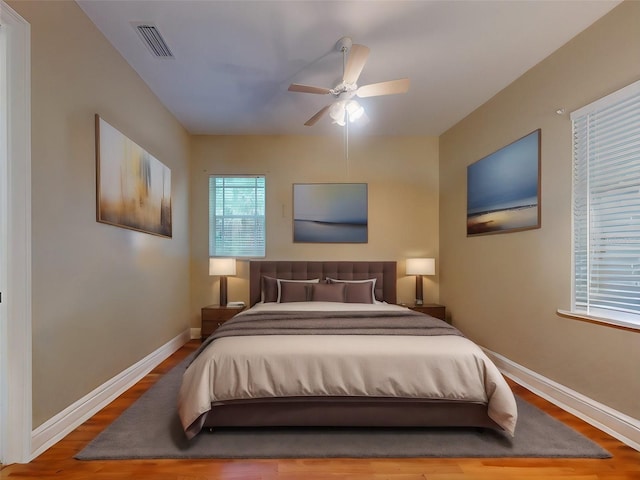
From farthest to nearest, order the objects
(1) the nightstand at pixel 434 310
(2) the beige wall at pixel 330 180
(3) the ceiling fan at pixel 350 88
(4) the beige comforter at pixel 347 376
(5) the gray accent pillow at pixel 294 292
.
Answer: (2) the beige wall at pixel 330 180 → (1) the nightstand at pixel 434 310 → (5) the gray accent pillow at pixel 294 292 → (3) the ceiling fan at pixel 350 88 → (4) the beige comforter at pixel 347 376

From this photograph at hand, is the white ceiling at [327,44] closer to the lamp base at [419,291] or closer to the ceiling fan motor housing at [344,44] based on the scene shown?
the ceiling fan motor housing at [344,44]

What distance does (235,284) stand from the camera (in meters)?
4.98

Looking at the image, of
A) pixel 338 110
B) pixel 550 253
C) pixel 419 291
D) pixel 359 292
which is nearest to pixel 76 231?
pixel 338 110

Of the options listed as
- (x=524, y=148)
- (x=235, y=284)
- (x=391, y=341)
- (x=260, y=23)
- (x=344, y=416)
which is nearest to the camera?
(x=344, y=416)

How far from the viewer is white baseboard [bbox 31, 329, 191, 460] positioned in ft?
6.68

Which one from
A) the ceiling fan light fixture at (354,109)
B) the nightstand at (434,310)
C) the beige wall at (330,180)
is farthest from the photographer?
the beige wall at (330,180)

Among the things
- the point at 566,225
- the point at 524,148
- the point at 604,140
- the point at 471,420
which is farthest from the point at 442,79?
the point at 471,420

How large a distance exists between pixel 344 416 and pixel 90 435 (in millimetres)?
1708

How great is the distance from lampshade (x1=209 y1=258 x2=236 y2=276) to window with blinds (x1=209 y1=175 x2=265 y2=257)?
345 mm

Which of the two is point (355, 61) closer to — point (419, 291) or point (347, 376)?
point (347, 376)

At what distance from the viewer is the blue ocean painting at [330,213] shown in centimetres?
500

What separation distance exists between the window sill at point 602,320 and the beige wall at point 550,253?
4cm

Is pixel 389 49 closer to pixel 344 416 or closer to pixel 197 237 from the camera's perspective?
pixel 344 416

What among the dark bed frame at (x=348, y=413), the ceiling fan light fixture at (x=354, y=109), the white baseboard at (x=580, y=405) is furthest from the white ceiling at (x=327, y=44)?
the white baseboard at (x=580, y=405)
